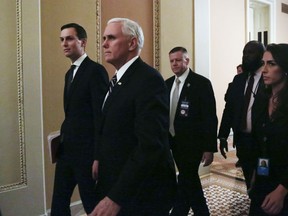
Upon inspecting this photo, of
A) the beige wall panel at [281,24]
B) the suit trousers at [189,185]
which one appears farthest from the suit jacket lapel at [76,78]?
the beige wall panel at [281,24]

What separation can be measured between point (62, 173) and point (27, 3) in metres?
1.40

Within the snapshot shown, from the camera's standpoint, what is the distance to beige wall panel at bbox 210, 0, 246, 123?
19.3 ft

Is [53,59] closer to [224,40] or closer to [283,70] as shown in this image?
[283,70]

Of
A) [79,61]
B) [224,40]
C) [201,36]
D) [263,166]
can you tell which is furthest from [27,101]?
[224,40]

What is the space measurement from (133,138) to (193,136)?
4.52 ft

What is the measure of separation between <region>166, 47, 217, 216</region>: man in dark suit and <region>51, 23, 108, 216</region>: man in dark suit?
0.83m

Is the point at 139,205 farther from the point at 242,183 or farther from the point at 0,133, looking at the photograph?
the point at 242,183

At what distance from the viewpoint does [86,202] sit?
6.95ft

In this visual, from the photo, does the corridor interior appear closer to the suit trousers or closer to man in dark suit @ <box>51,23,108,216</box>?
the suit trousers

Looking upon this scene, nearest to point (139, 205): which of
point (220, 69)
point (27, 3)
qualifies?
point (27, 3)

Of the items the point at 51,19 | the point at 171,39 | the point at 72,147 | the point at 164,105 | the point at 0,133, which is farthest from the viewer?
the point at 171,39

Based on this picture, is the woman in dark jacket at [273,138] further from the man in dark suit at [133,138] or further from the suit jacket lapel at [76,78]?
the suit jacket lapel at [76,78]

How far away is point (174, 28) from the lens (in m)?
3.81

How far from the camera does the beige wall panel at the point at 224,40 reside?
19.3ft
